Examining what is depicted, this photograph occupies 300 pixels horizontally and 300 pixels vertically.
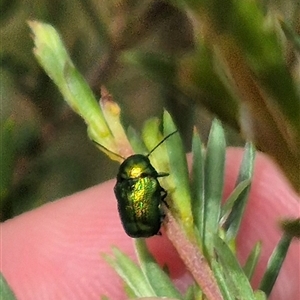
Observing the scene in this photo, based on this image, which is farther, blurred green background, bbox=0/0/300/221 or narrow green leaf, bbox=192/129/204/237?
blurred green background, bbox=0/0/300/221

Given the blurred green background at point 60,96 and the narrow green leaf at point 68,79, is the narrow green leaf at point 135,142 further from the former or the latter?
the blurred green background at point 60,96

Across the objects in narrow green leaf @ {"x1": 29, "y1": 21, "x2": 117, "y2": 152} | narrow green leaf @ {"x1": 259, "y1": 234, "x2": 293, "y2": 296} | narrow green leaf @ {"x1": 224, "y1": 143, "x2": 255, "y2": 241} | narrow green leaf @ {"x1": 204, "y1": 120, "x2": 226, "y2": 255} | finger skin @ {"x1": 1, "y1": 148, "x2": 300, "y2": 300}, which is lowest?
finger skin @ {"x1": 1, "y1": 148, "x2": 300, "y2": 300}

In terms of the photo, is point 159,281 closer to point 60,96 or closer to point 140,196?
point 140,196

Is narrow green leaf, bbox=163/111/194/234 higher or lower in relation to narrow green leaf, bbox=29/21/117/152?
lower

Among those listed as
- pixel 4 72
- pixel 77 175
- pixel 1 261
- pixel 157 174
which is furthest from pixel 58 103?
pixel 157 174

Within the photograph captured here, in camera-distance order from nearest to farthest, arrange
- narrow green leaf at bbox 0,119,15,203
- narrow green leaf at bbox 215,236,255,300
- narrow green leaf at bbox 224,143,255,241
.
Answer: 1. narrow green leaf at bbox 215,236,255,300
2. narrow green leaf at bbox 224,143,255,241
3. narrow green leaf at bbox 0,119,15,203

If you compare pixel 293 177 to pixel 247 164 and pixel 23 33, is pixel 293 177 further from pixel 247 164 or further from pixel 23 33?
pixel 23 33

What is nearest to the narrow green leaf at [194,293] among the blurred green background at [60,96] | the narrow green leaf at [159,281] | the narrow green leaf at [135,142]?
the narrow green leaf at [159,281]

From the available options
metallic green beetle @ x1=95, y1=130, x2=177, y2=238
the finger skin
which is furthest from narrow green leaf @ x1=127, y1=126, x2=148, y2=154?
the finger skin

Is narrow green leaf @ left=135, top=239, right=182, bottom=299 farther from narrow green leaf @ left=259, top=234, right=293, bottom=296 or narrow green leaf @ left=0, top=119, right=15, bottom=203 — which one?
narrow green leaf @ left=0, top=119, right=15, bottom=203
